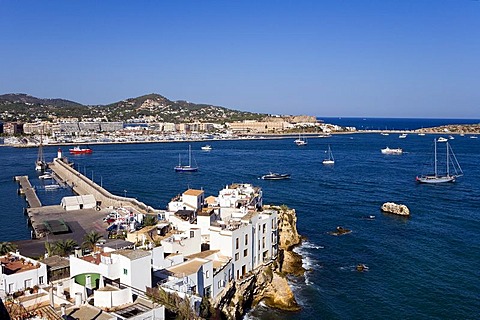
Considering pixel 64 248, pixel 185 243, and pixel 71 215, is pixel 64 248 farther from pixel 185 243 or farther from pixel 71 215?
pixel 71 215

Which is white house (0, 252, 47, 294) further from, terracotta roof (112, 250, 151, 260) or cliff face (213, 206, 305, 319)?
cliff face (213, 206, 305, 319)

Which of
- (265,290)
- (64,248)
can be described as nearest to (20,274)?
(64,248)

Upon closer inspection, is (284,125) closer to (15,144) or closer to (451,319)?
(15,144)

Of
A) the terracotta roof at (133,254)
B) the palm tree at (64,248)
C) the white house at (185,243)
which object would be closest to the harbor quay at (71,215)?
the palm tree at (64,248)

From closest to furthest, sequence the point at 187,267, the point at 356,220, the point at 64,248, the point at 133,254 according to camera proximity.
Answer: the point at 133,254, the point at 187,267, the point at 64,248, the point at 356,220

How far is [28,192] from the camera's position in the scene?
52375mm

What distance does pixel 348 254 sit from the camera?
31.4 metres

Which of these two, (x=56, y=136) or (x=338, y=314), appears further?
(x=56, y=136)

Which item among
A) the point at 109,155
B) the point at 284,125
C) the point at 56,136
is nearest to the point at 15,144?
the point at 56,136

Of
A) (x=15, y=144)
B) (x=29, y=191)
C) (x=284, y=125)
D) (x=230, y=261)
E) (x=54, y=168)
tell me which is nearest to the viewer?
(x=230, y=261)

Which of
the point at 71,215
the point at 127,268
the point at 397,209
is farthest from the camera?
the point at 397,209

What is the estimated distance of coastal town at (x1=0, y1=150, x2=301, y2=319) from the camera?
14.1m

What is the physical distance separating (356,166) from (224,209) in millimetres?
56421

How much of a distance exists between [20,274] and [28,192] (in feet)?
126
